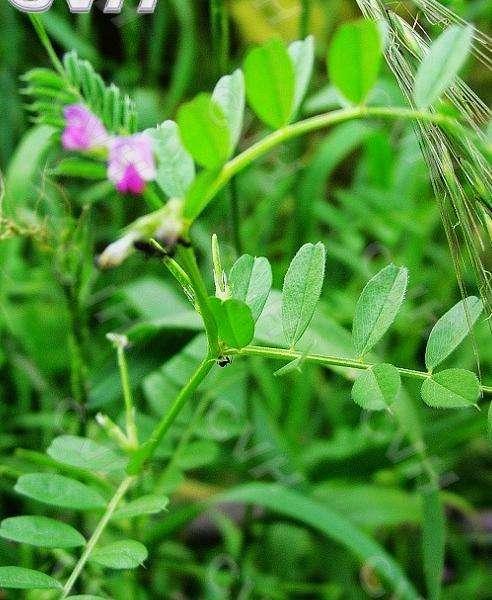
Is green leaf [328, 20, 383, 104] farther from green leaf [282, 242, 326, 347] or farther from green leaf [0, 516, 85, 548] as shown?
green leaf [0, 516, 85, 548]

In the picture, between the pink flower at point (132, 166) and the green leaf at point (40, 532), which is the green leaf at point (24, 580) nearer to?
the green leaf at point (40, 532)

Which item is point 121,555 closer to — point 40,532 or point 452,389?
point 40,532

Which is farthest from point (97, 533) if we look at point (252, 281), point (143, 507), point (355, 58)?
point (355, 58)

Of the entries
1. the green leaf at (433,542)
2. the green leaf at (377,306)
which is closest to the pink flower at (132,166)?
the green leaf at (377,306)

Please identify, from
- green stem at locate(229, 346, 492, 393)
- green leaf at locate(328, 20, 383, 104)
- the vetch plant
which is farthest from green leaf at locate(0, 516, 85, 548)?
green leaf at locate(328, 20, 383, 104)

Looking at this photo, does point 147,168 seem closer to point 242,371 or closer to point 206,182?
point 206,182

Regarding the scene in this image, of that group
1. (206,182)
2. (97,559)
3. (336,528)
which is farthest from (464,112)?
(336,528)
